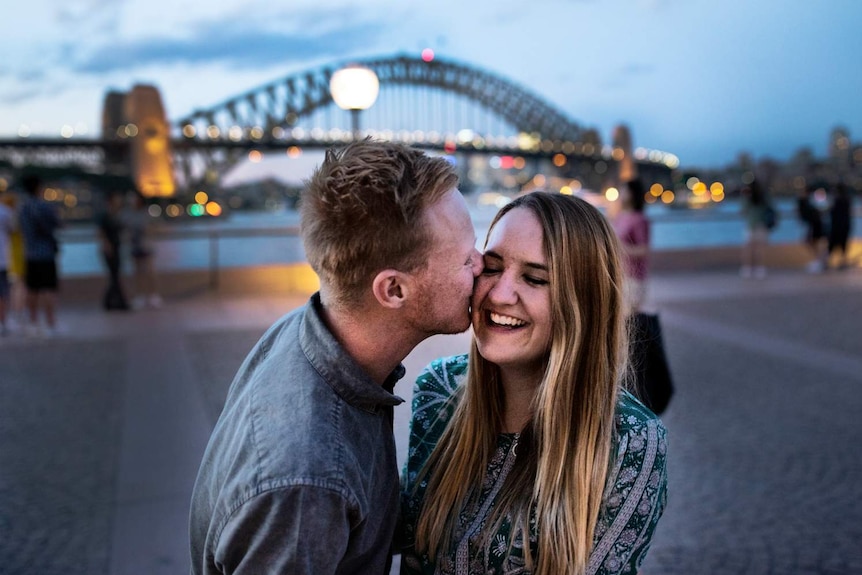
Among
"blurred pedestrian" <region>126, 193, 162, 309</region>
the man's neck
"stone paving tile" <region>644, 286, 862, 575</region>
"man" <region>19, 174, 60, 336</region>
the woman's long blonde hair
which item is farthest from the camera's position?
"blurred pedestrian" <region>126, 193, 162, 309</region>

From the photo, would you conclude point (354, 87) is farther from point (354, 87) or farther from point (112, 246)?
point (112, 246)

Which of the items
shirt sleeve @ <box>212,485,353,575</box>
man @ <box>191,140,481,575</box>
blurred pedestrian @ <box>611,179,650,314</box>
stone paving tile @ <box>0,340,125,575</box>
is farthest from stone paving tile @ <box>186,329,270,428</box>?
shirt sleeve @ <box>212,485,353,575</box>

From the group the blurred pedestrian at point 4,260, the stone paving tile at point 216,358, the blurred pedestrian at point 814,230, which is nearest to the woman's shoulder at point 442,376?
the stone paving tile at point 216,358

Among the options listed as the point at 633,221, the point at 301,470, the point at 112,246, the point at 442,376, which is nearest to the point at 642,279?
the point at 633,221

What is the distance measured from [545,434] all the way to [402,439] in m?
2.43

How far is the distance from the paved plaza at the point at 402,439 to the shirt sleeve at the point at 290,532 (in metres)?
2.26

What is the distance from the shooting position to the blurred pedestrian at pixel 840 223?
1323 cm

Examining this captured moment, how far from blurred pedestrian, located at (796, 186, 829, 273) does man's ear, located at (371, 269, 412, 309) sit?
45.1ft

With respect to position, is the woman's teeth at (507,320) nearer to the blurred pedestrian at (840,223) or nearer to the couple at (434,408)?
the couple at (434,408)

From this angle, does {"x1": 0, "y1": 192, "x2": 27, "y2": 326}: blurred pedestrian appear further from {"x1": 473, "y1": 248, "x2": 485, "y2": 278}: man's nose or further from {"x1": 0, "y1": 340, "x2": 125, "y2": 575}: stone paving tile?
{"x1": 473, "y1": 248, "x2": 485, "y2": 278}: man's nose

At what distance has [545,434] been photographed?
1.45 meters

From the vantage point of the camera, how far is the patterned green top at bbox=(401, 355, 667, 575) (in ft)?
4.50

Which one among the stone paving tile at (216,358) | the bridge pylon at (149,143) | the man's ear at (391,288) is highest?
the bridge pylon at (149,143)

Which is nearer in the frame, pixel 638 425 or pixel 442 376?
pixel 638 425
